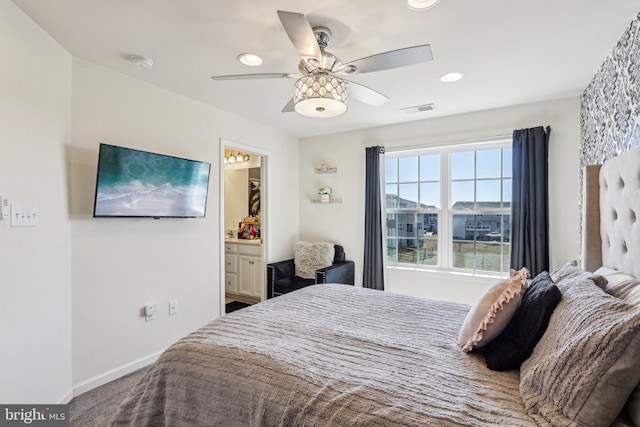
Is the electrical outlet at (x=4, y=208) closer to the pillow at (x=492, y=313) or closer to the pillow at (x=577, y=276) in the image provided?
the pillow at (x=492, y=313)

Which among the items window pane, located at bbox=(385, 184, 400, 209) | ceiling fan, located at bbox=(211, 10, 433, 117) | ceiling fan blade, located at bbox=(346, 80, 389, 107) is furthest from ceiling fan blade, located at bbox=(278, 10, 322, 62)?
window pane, located at bbox=(385, 184, 400, 209)

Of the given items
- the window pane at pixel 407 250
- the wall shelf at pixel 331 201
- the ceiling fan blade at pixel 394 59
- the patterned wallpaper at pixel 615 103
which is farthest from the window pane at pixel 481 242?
the ceiling fan blade at pixel 394 59

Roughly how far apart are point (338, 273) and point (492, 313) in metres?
2.65

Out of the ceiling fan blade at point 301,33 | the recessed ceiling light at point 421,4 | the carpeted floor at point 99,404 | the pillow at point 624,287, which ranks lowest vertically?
the carpeted floor at point 99,404

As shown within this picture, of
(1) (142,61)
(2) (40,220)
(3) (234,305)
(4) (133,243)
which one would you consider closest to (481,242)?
(3) (234,305)

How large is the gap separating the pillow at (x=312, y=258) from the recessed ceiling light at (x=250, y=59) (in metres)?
2.41

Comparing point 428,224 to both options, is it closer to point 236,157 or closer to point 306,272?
point 306,272

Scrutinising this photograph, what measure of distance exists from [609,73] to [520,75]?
1.86 ft

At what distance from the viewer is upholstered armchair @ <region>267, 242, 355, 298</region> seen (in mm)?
3846

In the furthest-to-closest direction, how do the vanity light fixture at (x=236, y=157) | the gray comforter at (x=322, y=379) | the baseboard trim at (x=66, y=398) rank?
the vanity light fixture at (x=236, y=157)
the baseboard trim at (x=66, y=398)
the gray comforter at (x=322, y=379)

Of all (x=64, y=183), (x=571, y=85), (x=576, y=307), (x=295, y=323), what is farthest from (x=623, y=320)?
(x=64, y=183)

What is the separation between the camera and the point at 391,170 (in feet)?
13.9

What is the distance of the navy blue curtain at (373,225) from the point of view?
13.4ft

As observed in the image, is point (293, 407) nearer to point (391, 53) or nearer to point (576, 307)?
point (576, 307)
